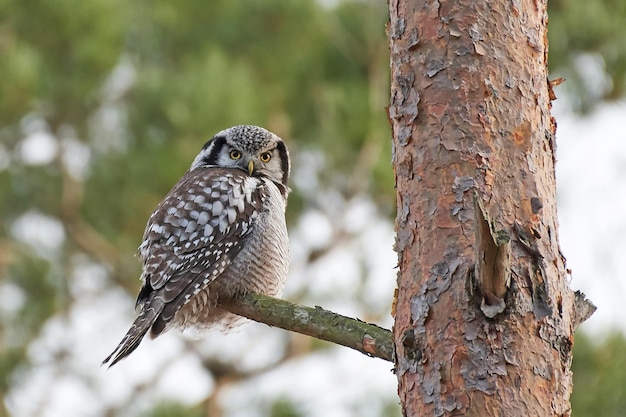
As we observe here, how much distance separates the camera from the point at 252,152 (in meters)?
3.77

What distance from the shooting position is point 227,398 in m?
6.86

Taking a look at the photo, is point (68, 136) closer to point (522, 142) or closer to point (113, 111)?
point (113, 111)

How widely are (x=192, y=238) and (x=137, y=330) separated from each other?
0.46 metres

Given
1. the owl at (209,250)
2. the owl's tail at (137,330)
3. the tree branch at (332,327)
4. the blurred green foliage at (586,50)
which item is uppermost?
the blurred green foliage at (586,50)

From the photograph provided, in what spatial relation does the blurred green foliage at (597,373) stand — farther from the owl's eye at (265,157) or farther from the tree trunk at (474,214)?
the tree trunk at (474,214)

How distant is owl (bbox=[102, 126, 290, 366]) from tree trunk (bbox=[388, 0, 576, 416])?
129 cm

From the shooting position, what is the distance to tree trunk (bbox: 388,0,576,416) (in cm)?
175

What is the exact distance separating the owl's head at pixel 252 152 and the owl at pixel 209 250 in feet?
0.49

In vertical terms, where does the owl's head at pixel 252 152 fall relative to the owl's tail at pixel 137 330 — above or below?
above

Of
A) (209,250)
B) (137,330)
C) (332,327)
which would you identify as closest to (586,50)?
(209,250)

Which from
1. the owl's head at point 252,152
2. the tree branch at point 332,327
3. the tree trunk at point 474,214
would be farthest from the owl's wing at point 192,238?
the tree trunk at point 474,214

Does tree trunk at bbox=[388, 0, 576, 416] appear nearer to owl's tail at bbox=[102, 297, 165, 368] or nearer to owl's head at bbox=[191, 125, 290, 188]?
owl's tail at bbox=[102, 297, 165, 368]

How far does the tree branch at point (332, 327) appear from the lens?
6.43ft

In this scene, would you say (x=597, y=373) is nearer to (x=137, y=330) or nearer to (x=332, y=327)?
(x=137, y=330)
